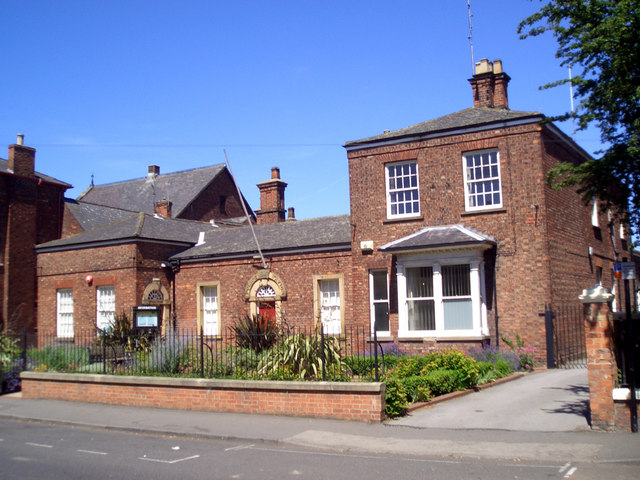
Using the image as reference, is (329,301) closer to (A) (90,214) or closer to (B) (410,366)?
(B) (410,366)

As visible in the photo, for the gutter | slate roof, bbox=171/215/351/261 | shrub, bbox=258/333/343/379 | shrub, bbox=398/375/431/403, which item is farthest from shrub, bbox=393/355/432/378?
the gutter

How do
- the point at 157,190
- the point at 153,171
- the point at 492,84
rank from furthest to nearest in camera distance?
1. the point at 153,171
2. the point at 157,190
3. the point at 492,84

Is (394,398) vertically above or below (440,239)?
below

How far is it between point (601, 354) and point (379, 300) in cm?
1070

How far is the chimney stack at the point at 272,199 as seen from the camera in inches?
Answer: 1143

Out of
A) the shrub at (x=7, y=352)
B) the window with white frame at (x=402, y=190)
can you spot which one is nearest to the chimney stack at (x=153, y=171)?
the shrub at (x=7, y=352)

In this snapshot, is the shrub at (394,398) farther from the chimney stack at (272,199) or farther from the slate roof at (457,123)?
the chimney stack at (272,199)

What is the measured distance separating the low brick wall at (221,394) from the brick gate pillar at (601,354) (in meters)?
3.60

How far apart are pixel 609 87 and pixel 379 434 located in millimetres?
7243

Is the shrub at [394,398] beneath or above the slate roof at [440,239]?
beneath

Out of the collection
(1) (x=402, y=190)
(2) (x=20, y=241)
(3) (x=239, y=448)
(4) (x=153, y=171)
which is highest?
(4) (x=153, y=171)

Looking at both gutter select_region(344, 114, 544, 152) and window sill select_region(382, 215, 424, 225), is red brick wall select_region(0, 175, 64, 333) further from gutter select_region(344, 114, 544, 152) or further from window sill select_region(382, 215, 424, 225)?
window sill select_region(382, 215, 424, 225)

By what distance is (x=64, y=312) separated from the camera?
25.9 meters

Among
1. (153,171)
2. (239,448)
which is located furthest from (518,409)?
(153,171)
